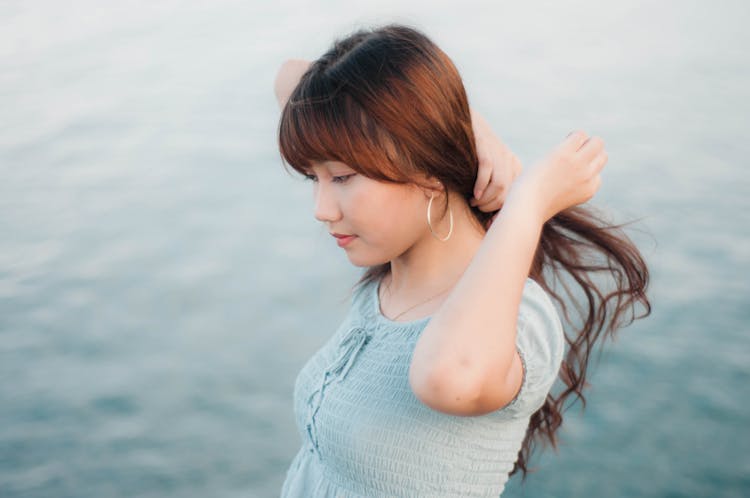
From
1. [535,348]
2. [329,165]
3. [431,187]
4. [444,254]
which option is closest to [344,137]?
[329,165]

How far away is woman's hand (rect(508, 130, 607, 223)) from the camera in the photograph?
1.28 metres

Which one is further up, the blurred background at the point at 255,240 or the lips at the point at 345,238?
the lips at the point at 345,238

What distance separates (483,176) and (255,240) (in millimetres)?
2995

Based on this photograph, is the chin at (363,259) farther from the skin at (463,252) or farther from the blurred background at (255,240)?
the blurred background at (255,240)

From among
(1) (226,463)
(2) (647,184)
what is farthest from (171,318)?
(2) (647,184)

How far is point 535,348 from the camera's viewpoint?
4.40 ft

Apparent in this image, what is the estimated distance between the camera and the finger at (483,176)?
1.52m

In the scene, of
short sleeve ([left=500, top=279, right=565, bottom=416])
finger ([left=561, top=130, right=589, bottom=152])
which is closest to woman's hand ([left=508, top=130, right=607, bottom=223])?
finger ([left=561, top=130, right=589, bottom=152])

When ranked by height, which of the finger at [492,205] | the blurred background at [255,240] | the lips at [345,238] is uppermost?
the lips at [345,238]

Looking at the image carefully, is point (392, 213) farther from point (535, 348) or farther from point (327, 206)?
point (535, 348)

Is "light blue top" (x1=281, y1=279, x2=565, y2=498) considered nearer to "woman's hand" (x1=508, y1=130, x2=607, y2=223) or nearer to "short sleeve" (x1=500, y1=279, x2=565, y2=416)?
"short sleeve" (x1=500, y1=279, x2=565, y2=416)

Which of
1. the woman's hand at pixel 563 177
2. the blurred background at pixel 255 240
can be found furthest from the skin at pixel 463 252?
the blurred background at pixel 255 240

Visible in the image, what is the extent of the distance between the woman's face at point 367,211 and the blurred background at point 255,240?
2.68ft

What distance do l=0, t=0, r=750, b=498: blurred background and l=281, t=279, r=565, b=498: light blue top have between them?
3.14ft
